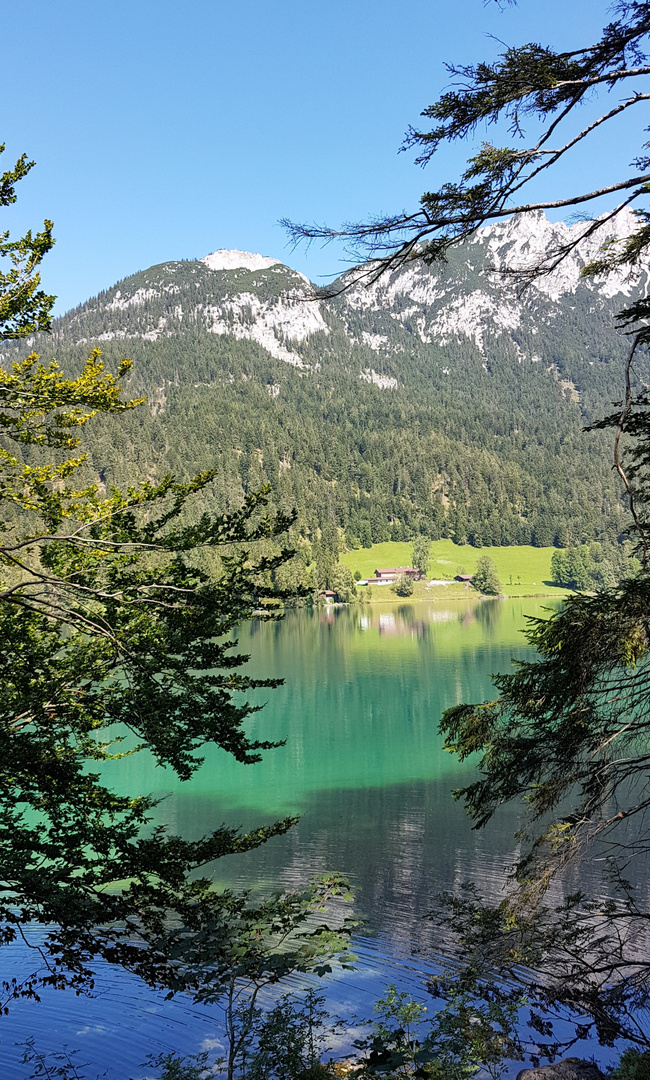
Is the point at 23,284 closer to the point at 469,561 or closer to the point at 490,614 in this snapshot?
the point at 490,614

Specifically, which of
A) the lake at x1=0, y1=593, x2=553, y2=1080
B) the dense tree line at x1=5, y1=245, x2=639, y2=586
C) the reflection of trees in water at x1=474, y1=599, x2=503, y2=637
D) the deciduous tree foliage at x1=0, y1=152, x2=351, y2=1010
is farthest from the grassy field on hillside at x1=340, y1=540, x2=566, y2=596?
the deciduous tree foliage at x1=0, y1=152, x2=351, y2=1010

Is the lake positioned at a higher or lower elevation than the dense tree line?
lower

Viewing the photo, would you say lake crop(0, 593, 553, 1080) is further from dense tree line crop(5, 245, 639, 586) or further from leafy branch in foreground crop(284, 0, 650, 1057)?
dense tree line crop(5, 245, 639, 586)

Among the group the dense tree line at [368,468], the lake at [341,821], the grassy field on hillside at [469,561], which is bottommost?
the lake at [341,821]

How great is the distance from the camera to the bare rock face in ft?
30.9

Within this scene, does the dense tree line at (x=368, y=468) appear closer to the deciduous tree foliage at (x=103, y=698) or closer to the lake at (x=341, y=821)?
the lake at (x=341, y=821)

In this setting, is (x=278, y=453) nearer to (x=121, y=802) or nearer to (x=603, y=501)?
(x=603, y=501)

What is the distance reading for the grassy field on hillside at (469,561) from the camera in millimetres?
127250

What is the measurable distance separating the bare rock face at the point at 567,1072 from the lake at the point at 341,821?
3.39 m

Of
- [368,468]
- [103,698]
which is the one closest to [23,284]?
[103,698]

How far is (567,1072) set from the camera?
9570mm

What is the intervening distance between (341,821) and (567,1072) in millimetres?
14230

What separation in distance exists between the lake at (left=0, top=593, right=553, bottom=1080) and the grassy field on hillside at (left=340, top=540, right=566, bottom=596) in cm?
7150

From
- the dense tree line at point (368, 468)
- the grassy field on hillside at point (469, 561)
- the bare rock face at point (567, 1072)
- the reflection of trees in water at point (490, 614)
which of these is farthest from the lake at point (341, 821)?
the dense tree line at point (368, 468)
